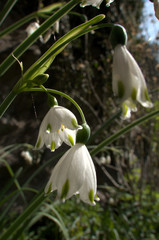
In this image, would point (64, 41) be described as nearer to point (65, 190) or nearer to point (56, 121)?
point (56, 121)

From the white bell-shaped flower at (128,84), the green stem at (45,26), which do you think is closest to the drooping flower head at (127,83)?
the white bell-shaped flower at (128,84)

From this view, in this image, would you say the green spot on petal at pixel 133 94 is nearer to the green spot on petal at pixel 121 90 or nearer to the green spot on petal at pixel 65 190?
the green spot on petal at pixel 121 90

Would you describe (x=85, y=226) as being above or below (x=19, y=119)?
below

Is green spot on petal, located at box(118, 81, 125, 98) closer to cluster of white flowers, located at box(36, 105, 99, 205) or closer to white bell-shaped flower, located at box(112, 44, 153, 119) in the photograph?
white bell-shaped flower, located at box(112, 44, 153, 119)

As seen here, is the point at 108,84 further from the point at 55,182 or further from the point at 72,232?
the point at 55,182

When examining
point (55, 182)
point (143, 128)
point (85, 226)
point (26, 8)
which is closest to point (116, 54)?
point (55, 182)

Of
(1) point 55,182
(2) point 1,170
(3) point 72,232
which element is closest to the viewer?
(1) point 55,182

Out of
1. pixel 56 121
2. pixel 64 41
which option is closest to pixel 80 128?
pixel 56 121
